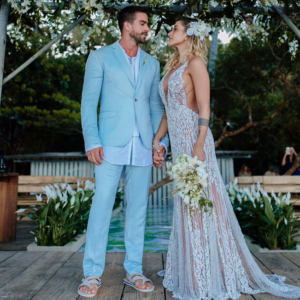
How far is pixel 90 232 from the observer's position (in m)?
2.79

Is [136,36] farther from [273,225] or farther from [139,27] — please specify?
[273,225]

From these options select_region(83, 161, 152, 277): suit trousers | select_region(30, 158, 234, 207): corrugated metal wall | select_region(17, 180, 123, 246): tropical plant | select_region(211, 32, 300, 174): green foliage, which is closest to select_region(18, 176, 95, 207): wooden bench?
select_region(17, 180, 123, 246): tropical plant

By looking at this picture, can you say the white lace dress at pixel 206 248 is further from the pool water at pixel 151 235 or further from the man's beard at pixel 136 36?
the pool water at pixel 151 235

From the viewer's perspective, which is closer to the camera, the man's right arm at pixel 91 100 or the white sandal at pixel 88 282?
the white sandal at pixel 88 282

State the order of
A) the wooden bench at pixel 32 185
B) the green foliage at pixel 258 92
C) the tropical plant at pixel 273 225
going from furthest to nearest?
the green foliage at pixel 258 92 → the wooden bench at pixel 32 185 → the tropical plant at pixel 273 225

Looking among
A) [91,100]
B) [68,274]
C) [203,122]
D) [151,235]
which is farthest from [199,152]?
[151,235]

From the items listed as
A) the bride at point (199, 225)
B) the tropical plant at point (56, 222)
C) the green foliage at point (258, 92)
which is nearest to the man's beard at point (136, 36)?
the bride at point (199, 225)

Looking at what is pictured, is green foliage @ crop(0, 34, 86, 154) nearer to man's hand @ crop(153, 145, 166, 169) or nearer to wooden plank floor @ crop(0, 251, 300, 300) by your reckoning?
wooden plank floor @ crop(0, 251, 300, 300)

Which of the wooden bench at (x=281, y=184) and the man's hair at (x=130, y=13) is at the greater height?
the man's hair at (x=130, y=13)

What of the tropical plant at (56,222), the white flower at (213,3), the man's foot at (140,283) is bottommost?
the man's foot at (140,283)

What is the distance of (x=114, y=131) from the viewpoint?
9.21 feet

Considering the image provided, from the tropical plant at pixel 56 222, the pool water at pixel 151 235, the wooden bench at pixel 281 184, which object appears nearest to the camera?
the tropical plant at pixel 56 222

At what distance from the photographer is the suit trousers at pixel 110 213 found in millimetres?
2762

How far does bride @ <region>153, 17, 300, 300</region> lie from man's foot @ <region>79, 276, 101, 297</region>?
517 millimetres
